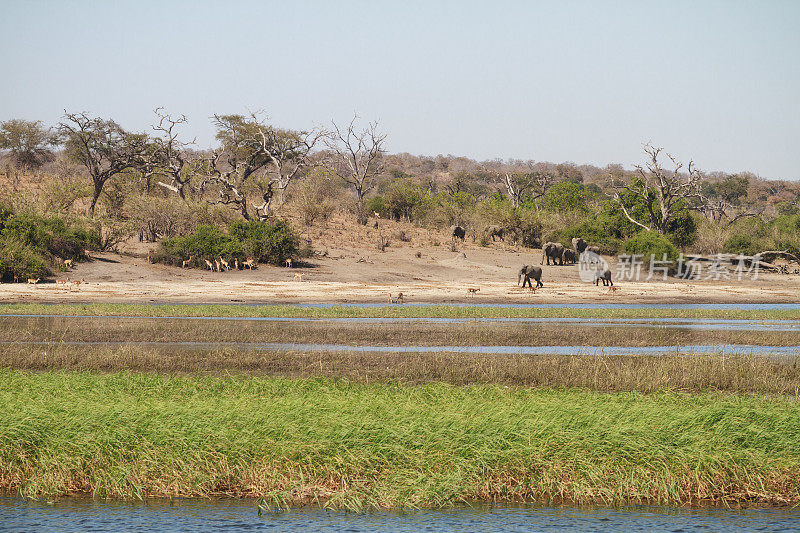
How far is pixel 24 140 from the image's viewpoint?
261ft

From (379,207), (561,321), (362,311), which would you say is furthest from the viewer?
(379,207)

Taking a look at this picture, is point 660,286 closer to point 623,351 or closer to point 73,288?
point 623,351

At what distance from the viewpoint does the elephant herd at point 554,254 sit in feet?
145

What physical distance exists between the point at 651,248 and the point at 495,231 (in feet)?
45.2

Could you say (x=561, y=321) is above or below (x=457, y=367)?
below

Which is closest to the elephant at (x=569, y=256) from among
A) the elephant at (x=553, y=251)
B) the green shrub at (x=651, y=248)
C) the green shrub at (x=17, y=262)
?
the elephant at (x=553, y=251)

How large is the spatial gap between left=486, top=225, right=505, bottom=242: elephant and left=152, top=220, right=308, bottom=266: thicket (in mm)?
18742

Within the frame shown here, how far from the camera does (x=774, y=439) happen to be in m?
11.3

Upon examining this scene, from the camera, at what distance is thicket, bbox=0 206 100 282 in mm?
39312

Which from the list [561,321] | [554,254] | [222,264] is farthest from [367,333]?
[554,254]

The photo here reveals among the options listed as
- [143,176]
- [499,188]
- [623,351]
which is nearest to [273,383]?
[623,351]

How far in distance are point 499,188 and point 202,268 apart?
76141mm

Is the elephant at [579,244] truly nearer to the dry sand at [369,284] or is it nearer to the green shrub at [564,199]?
the dry sand at [369,284]

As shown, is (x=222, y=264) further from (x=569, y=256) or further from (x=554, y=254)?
(x=569, y=256)
